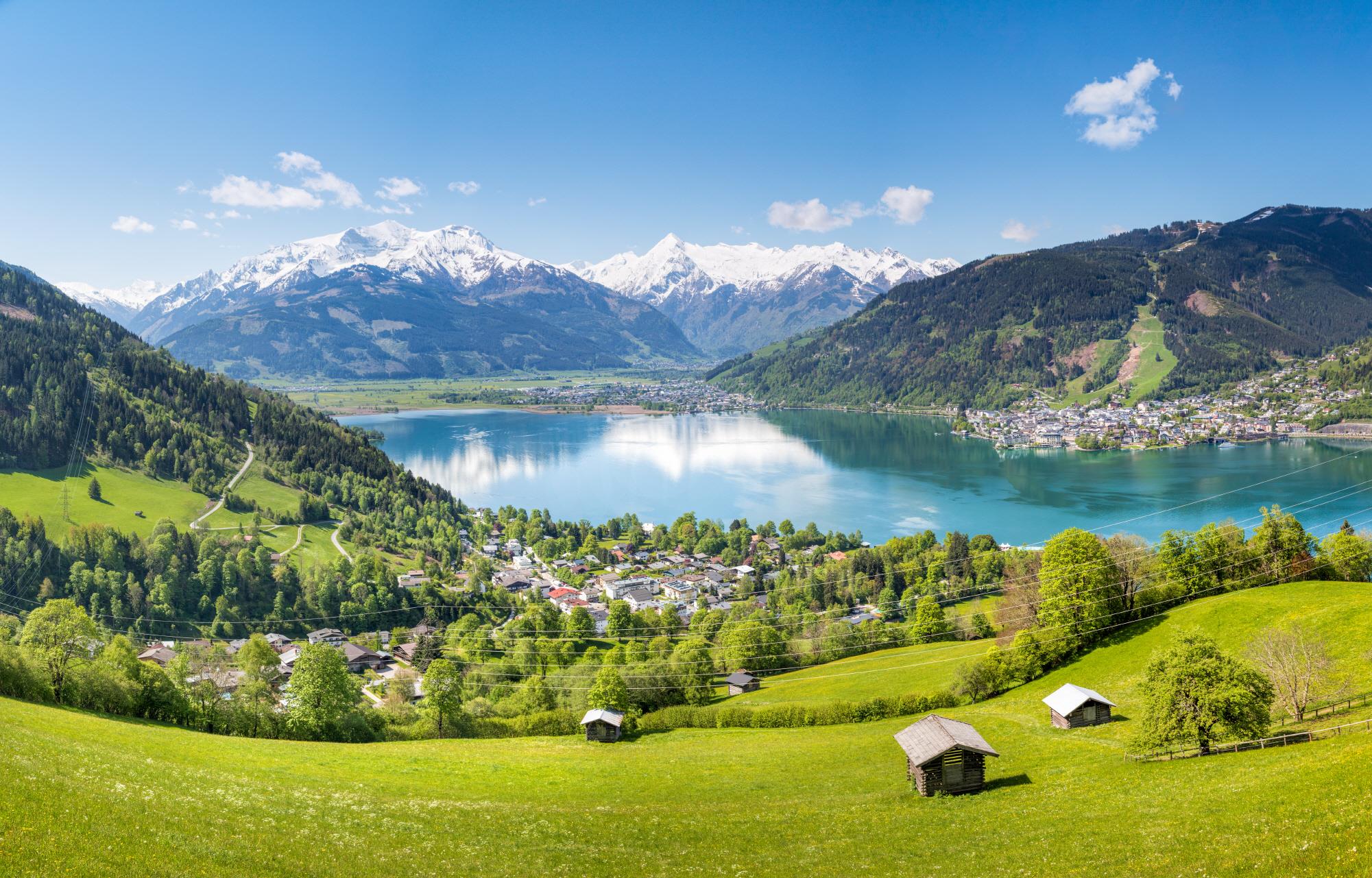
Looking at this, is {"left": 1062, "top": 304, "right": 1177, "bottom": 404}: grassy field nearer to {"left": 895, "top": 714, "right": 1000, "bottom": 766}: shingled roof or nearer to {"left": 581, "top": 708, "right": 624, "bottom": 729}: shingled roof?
{"left": 581, "top": 708, "right": 624, "bottom": 729}: shingled roof

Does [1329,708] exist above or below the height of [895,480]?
below

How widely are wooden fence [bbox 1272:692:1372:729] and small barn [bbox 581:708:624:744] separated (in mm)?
20751

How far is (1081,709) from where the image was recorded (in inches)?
883

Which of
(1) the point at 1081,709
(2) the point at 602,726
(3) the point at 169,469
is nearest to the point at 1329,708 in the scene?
(1) the point at 1081,709

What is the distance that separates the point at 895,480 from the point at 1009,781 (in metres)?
90.7

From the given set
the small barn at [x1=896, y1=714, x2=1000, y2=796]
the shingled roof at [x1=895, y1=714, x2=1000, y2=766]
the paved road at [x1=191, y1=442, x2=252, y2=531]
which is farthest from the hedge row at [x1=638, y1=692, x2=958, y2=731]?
the paved road at [x1=191, y1=442, x2=252, y2=531]

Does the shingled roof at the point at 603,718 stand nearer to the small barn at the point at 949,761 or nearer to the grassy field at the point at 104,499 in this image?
the small barn at the point at 949,761

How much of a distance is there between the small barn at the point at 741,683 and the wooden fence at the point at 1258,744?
21461 millimetres

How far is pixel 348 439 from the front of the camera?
9362cm

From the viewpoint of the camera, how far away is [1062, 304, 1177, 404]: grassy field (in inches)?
6850

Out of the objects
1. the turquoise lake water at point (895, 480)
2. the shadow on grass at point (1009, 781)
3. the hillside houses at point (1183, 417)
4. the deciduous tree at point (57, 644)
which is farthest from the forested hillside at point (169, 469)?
the hillside houses at point (1183, 417)

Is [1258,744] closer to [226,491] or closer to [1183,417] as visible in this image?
[226,491]

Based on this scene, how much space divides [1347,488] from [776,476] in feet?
221

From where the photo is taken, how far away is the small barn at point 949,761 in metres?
16.4
